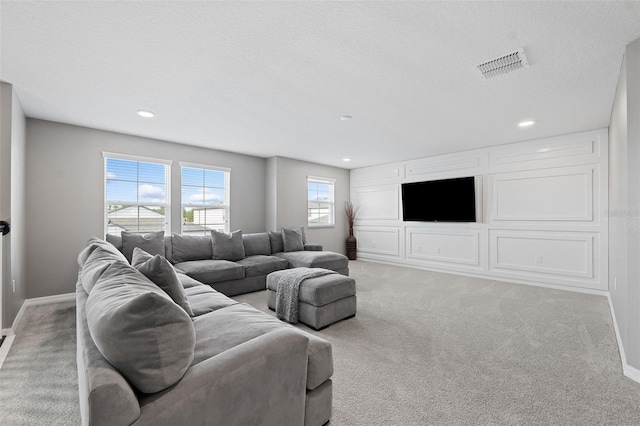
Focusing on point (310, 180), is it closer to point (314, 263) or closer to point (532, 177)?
point (314, 263)

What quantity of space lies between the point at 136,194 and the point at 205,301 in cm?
319

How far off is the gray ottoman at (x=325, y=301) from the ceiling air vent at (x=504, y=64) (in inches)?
94.2

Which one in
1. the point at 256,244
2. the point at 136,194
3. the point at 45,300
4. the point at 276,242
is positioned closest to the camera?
the point at 45,300

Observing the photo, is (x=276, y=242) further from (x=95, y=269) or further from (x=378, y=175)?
(x=95, y=269)

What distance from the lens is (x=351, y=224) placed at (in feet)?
24.9

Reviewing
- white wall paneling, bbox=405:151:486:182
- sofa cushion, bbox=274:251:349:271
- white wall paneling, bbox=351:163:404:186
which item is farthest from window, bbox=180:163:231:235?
white wall paneling, bbox=405:151:486:182

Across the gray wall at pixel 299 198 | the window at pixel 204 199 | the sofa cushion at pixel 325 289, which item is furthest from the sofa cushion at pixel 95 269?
the gray wall at pixel 299 198

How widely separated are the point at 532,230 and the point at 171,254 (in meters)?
5.78

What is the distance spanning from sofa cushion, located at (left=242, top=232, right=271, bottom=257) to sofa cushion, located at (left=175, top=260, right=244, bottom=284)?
860 mm

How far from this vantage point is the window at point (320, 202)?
22.6ft

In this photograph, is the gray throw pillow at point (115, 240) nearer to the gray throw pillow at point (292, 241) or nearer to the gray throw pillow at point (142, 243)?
the gray throw pillow at point (142, 243)

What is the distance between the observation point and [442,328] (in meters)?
2.91

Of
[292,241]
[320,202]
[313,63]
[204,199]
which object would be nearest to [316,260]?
[292,241]

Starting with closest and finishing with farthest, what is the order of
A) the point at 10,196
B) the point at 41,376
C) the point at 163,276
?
1. the point at 163,276
2. the point at 41,376
3. the point at 10,196
